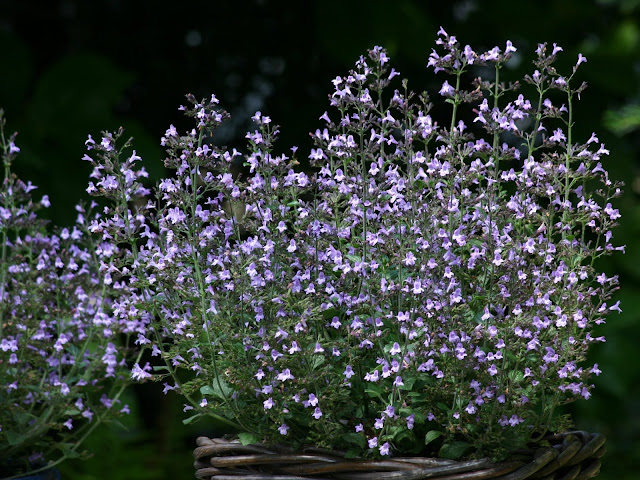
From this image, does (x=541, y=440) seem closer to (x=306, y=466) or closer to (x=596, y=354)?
(x=306, y=466)

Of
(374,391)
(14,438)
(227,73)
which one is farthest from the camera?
(227,73)

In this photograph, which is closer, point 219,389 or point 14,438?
point 219,389

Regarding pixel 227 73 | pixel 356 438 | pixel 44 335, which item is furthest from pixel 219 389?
pixel 227 73

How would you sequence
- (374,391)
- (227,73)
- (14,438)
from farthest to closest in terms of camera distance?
(227,73) → (14,438) → (374,391)

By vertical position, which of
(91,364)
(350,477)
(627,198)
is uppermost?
(627,198)

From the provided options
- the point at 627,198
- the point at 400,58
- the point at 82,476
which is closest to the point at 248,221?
the point at 82,476

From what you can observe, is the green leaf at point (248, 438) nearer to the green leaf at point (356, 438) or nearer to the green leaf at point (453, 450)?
the green leaf at point (356, 438)

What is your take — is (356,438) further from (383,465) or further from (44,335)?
(44,335)

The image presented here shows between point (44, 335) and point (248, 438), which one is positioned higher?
point (44, 335)
